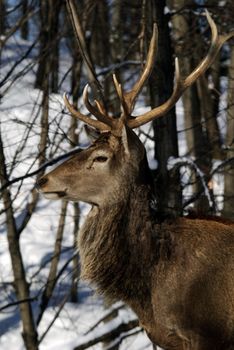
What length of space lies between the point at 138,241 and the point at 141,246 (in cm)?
4

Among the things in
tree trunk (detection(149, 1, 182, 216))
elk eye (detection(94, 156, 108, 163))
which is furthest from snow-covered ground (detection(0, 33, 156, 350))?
elk eye (detection(94, 156, 108, 163))

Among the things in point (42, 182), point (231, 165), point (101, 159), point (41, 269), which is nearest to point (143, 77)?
point (101, 159)

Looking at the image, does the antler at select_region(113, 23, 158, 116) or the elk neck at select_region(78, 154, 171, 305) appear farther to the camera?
the antler at select_region(113, 23, 158, 116)

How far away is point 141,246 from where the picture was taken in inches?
216

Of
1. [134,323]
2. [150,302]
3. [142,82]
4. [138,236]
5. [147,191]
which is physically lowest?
[134,323]

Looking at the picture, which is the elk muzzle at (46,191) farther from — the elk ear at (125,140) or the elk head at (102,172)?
the elk ear at (125,140)

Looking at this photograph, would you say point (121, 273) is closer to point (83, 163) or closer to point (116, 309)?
point (83, 163)

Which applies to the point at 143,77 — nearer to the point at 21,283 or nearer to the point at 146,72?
the point at 146,72

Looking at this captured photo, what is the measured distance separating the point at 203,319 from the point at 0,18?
472 centimetres

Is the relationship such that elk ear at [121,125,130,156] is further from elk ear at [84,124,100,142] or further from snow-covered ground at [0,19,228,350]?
snow-covered ground at [0,19,228,350]

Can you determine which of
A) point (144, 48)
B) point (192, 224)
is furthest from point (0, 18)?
point (192, 224)

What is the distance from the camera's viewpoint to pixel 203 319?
17.0 feet

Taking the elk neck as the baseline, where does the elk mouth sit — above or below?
above

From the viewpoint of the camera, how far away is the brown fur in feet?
17.3
